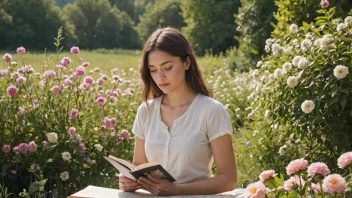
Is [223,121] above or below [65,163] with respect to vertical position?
above

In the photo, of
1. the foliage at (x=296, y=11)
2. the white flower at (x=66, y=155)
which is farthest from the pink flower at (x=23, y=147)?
the foliage at (x=296, y=11)

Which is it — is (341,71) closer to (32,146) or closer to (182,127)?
(182,127)

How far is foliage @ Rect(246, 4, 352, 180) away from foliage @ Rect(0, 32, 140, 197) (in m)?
1.15

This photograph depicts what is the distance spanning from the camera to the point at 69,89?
446 centimetres

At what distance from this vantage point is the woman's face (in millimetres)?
2740

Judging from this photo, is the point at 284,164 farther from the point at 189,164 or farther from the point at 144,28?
the point at 144,28

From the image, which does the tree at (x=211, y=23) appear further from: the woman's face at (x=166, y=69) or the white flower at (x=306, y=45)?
the woman's face at (x=166, y=69)

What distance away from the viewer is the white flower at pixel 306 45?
4086mm

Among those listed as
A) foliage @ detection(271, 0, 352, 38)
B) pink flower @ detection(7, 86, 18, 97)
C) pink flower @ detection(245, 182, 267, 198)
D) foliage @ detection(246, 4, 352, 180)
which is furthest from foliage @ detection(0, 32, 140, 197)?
pink flower @ detection(245, 182, 267, 198)

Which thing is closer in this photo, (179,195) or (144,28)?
(179,195)

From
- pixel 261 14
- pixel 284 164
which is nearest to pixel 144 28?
pixel 261 14

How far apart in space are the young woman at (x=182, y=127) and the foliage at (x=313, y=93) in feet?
4.15

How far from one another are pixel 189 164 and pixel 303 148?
6.51 ft

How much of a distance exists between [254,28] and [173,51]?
302 inches
